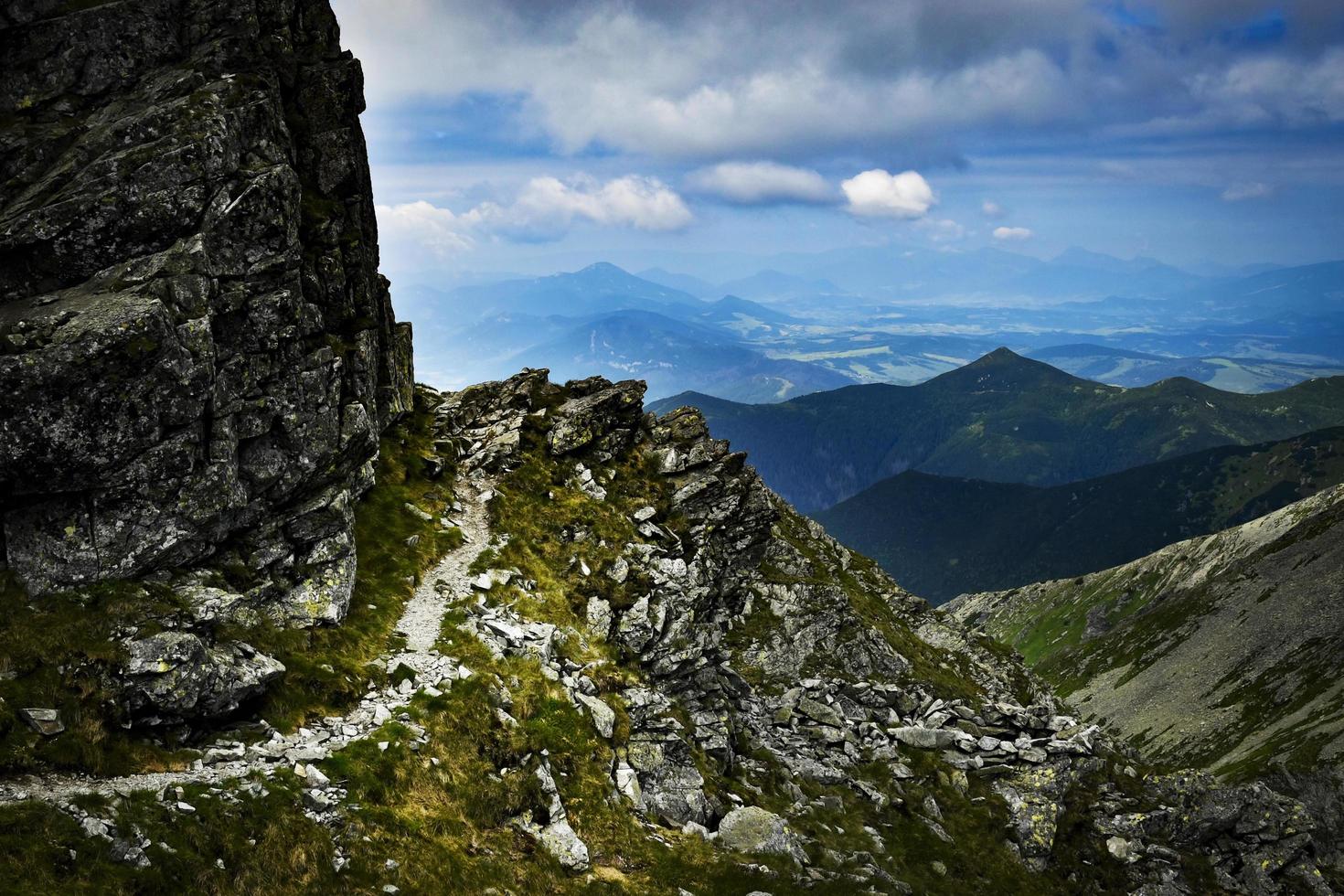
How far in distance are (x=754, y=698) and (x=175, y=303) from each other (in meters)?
36.1

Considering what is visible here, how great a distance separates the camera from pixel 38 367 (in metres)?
22.9

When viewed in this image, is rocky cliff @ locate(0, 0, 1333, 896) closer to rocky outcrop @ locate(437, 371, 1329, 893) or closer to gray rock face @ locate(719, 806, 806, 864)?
gray rock face @ locate(719, 806, 806, 864)

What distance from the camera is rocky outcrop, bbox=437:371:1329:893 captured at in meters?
31.7

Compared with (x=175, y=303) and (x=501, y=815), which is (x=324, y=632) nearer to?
(x=501, y=815)

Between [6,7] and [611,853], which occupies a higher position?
[6,7]

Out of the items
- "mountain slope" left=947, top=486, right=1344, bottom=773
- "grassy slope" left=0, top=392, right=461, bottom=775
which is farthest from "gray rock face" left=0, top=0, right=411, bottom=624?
"mountain slope" left=947, top=486, right=1344, bottom=773

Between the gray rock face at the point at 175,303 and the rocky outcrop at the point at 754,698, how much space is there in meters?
10.7

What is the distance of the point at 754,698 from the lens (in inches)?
1718

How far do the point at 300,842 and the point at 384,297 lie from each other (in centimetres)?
3510

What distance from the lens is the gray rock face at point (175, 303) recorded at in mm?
23875

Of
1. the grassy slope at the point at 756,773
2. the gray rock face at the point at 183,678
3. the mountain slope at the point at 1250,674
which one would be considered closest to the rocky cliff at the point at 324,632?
the gray rock face at the point at 183,678

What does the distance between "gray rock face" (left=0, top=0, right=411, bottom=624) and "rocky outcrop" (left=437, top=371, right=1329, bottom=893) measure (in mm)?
10688

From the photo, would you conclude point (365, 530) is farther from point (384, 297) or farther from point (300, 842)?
point (300, 842)

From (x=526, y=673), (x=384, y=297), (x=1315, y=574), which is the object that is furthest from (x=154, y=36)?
(x=1315, y=574)
